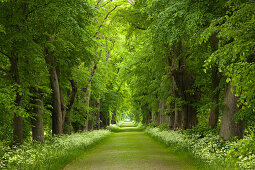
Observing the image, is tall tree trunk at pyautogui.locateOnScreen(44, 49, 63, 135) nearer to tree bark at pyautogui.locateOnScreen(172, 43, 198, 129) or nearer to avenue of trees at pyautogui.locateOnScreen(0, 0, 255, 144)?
avenue of trees at pyautogui.locateOnScreen(0, 0, 255, 144)

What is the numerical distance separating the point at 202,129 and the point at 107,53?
22707mm

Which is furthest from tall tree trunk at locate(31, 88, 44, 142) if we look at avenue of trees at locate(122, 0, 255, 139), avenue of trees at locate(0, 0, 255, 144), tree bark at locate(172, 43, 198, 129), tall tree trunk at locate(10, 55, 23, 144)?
tree bark at locate(172, 43, 198, 129)

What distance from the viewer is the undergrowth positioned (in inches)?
218

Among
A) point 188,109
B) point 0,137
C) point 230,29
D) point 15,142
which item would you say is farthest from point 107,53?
point 230,29

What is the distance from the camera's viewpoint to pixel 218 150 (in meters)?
9.84

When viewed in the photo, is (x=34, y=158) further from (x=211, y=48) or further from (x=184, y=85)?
(x=184, y=85)

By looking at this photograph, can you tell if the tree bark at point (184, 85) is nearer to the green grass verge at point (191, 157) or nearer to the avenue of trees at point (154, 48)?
the avenue of trees at point (154, 48)

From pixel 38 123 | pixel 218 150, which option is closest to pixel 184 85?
pixel 38 123

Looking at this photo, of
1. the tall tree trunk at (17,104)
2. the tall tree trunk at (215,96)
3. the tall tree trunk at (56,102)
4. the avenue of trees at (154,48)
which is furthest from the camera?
the tall tree trunk at (56,102)

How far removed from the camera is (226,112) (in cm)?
1128

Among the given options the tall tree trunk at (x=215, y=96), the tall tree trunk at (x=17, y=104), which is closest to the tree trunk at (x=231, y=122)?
the tall tree trunk at (x=215, y=96)

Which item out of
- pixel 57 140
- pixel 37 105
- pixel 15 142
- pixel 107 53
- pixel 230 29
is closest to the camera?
pixel 230 29

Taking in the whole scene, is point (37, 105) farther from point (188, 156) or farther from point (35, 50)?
point (188, 156)

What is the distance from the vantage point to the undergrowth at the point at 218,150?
554cm
